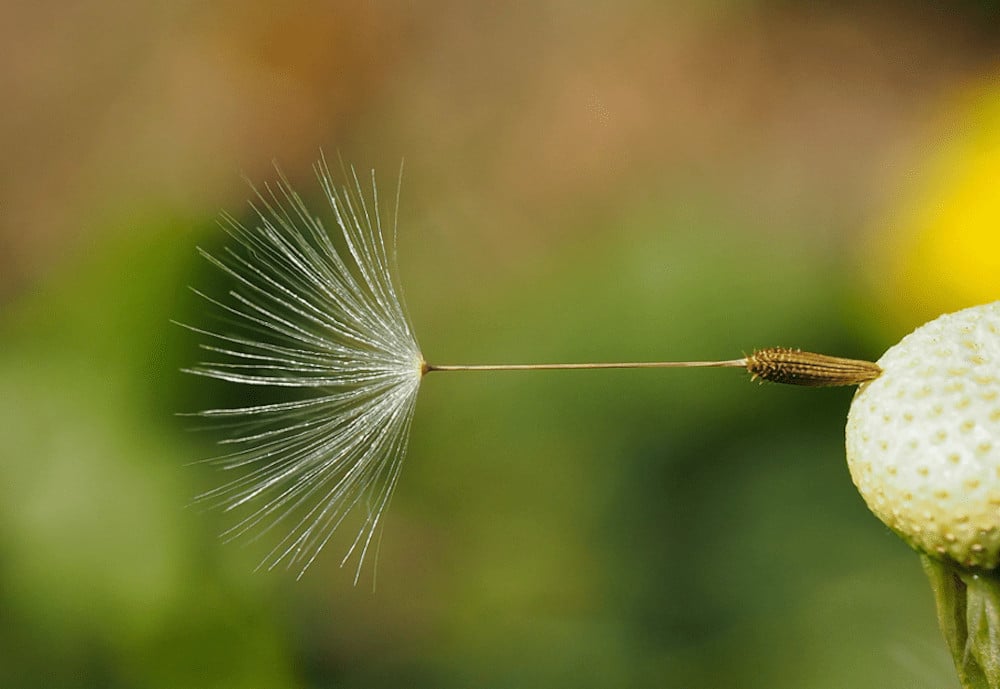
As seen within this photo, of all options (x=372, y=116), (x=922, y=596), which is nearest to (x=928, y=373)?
(x=922, y=596)

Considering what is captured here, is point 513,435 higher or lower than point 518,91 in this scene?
lower

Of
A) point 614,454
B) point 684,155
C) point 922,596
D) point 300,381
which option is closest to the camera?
point 300,381

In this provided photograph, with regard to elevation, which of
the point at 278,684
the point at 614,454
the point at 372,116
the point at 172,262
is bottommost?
the point at 278,684

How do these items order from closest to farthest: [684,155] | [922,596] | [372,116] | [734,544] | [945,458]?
[945,458], [922,596], [734,544], [684,155], [372,116]

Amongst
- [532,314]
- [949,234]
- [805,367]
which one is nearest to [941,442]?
[805,367]

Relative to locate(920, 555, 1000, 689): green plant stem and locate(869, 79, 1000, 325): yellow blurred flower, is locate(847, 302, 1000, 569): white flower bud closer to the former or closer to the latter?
locate(920, 555, 1000, 689): green plant stem

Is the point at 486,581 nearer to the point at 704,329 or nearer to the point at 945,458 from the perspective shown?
the point at 704,329

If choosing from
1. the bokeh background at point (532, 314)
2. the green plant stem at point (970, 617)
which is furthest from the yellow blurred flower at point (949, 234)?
the green plant stem at point (970, 617)

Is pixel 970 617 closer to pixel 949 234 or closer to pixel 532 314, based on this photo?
pixel 949 234

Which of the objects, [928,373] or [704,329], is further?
[704,329]
